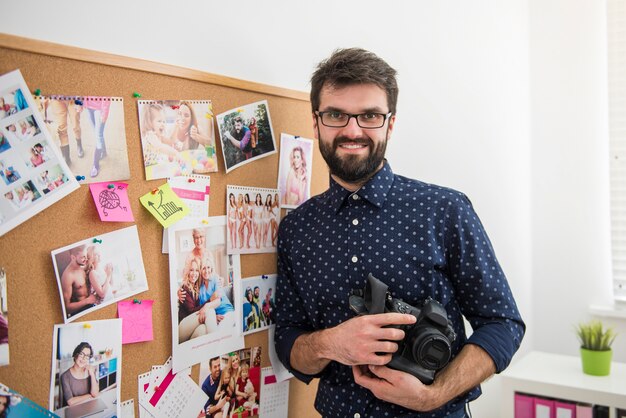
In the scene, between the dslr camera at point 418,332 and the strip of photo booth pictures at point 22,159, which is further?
the dslr camera at point 418,332

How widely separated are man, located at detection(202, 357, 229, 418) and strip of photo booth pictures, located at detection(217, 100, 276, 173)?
0.45 m

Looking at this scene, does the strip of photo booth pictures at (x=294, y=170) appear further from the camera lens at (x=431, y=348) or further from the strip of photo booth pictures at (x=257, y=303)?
the camera lens at (x=431, y=348)

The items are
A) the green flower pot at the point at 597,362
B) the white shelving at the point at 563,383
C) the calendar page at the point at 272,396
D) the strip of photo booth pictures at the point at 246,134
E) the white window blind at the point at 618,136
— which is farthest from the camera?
the white window blind at the point at 618,136

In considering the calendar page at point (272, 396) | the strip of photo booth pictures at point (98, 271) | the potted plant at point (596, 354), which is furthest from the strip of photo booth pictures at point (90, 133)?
the potted plant at point (596, 354)

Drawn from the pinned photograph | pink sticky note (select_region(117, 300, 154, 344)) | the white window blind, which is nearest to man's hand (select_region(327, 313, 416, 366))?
pink sticky note (select_region(117, 300, 154, 344))

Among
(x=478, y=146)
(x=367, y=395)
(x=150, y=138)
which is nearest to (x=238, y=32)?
(x=150, y=138)

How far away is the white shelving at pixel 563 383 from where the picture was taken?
188 centimetres

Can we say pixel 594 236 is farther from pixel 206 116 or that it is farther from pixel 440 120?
pixel 206 116

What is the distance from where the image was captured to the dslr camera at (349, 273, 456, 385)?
1.03 meters

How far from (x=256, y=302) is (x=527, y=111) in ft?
6.83

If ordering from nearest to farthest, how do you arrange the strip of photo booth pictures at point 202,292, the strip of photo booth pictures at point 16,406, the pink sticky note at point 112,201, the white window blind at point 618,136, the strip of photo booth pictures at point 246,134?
the strip of photo booth pictures at point 16,406 → the pink sticky note at point 112,201 → the strip of photo booth pictures at point 202,292 → the strip of photo booth pictures at point 246,134 → the white window blind at point 618,136

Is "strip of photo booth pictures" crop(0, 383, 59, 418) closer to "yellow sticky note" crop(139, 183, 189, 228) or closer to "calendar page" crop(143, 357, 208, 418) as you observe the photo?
"calendar page" crop(143, 357, 208, 418)

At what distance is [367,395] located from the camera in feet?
3.98

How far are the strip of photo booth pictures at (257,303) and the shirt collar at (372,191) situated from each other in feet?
0.85
